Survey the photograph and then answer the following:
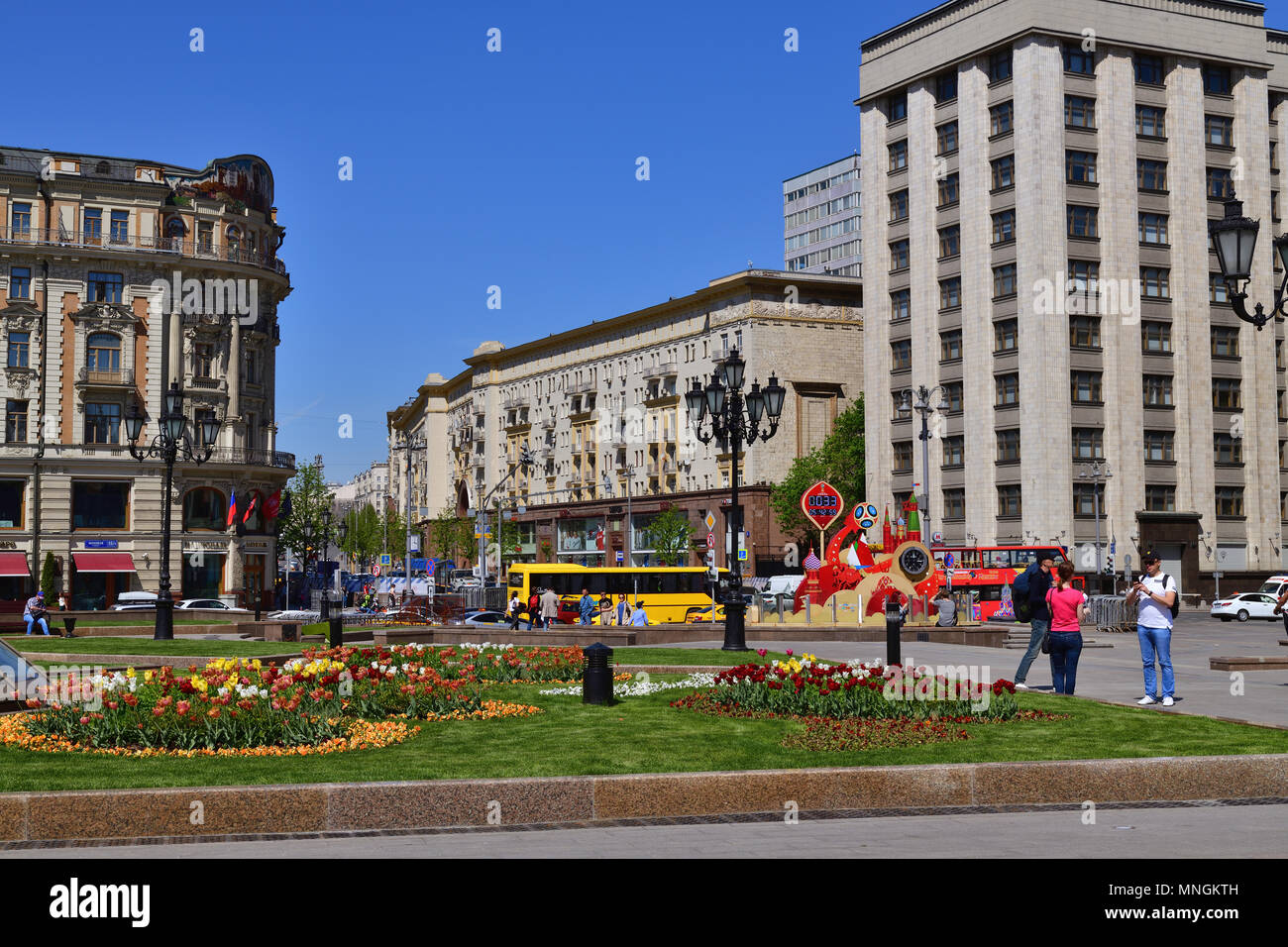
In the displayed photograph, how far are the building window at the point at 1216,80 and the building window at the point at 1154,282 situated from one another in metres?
10.4

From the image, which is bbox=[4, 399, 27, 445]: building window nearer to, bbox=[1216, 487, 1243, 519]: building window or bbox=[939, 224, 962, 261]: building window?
bbox=[939, 224, 962, 261]: building window

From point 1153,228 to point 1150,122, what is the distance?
557 centimetres

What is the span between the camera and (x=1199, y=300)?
70.6 m

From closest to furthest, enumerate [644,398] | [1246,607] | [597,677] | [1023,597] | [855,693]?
[855,693], [597,677], [1023,597], [1246,607], [644,398]

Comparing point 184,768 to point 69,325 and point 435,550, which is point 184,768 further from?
point 435,550

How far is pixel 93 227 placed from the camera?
206 feet

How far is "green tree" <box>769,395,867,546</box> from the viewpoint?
8231 cm

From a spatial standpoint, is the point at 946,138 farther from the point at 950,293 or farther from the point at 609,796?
the point at 609,796

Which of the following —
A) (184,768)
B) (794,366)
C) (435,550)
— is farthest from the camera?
(435,550)

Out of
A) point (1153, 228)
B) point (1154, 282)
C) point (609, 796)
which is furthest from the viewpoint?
point (1153, 228)

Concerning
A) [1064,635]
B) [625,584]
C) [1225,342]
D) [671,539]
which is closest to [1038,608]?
[1064,635]

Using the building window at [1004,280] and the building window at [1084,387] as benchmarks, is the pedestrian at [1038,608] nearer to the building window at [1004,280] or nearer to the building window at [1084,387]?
the building window at [1084,387]
